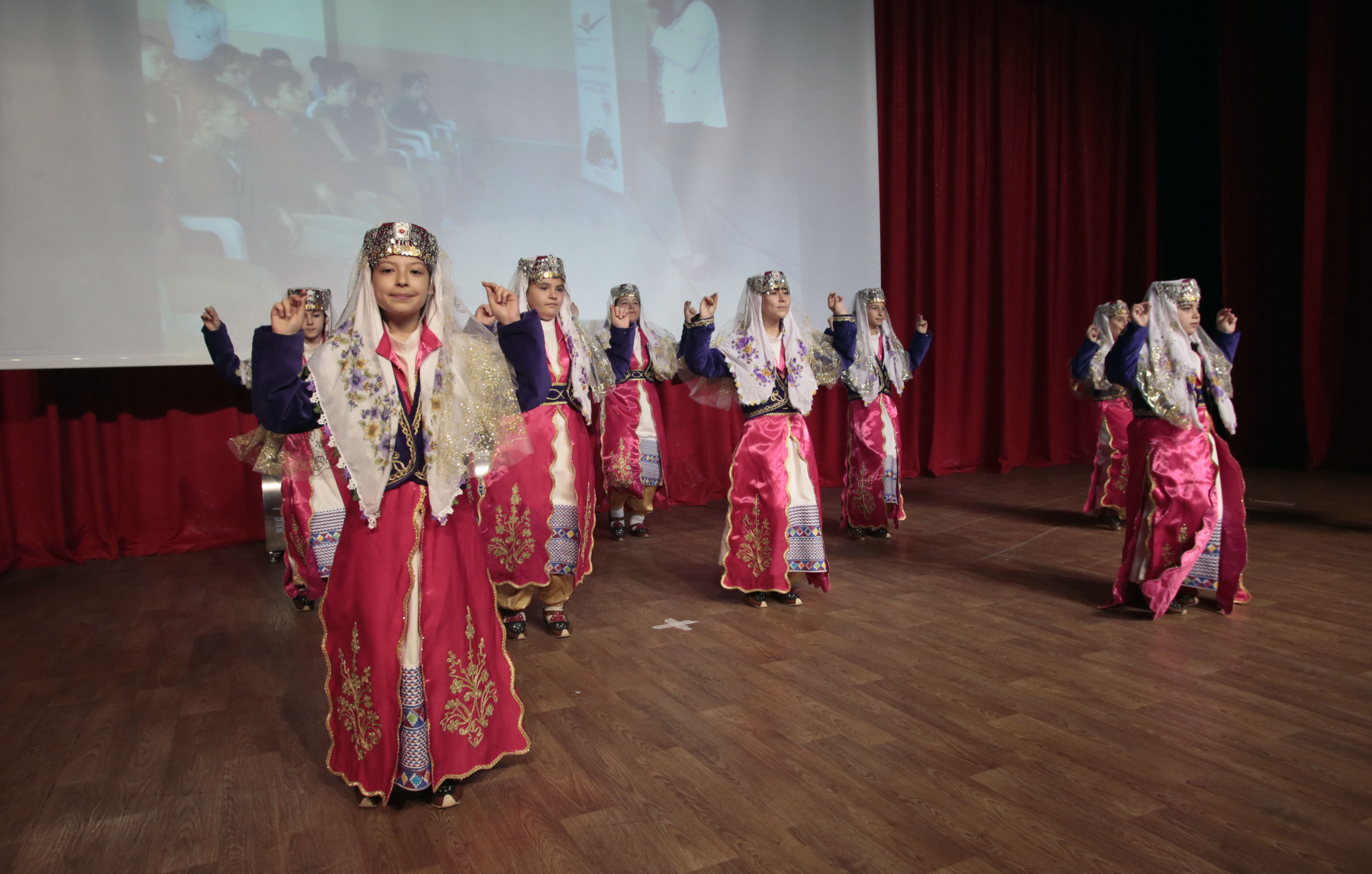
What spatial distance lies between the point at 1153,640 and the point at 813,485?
1388mm

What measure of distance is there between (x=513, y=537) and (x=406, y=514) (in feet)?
4.51

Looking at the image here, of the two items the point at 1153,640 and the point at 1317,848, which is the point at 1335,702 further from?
the point at 1317,848

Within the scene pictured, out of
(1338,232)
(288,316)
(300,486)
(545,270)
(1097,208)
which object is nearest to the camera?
(288,316)

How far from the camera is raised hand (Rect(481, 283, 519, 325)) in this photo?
6.81 ft

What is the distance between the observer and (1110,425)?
17.4 ft

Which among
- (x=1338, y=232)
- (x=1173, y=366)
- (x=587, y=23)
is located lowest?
(x=1173, y=366)

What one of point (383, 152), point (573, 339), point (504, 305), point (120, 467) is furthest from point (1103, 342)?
point (120, 467)

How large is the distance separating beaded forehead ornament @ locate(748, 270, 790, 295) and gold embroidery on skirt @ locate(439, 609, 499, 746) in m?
2.05

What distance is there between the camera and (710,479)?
6.79 meters

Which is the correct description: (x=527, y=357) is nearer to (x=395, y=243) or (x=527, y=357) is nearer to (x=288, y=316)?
(x=395, y=243)

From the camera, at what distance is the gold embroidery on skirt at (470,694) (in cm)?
212

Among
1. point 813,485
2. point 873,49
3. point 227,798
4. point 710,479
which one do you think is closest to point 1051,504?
point 710,479

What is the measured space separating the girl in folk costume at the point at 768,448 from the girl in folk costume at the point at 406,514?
172 centimetres

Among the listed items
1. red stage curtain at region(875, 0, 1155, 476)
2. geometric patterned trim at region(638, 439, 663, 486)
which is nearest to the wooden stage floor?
geometric patterned trim at region(638, 439, 663, 486)
